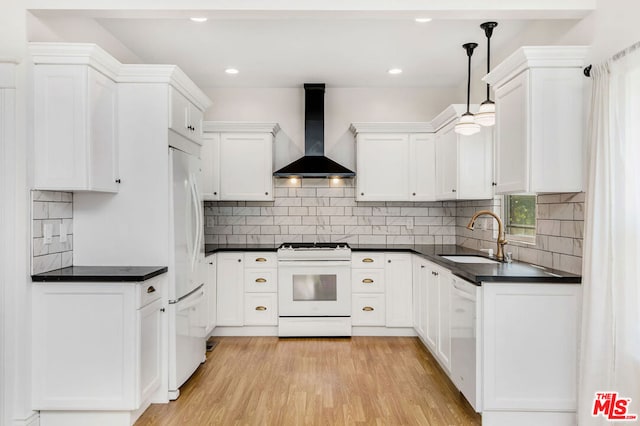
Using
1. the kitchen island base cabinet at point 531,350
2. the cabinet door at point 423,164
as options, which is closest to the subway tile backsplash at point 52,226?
the kitchen island base cabinet at point 531,350

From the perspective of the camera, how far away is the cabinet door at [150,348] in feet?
8.46

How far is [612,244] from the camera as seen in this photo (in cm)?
216

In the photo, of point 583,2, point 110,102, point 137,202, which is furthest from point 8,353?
point 583,2

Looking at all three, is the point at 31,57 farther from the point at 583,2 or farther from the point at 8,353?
the point at 583,2

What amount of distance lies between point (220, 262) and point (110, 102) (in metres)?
2.08

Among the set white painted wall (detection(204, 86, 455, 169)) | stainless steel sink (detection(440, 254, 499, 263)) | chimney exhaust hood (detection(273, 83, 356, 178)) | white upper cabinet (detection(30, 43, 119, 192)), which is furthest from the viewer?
white painted wall (detection(204, 86, 455, 169))

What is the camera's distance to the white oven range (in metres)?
4.37

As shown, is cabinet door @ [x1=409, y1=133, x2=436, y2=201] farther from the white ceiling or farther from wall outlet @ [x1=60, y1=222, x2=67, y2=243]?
wall outlet @ [x1=60, y1=222, x2=67, y2=243]

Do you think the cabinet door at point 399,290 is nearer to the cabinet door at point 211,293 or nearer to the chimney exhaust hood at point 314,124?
the chimney exhaust hood at point 314,124

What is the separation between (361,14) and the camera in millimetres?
2553

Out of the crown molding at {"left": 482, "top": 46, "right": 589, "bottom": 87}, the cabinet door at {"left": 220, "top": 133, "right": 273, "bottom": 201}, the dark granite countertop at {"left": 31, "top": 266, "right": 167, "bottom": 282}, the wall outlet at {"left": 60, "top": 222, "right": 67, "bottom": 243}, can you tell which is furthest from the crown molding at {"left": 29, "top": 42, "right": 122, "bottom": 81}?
the crown molding at {"left": 482, "top": 46, "right": 589, "bottom": 87}

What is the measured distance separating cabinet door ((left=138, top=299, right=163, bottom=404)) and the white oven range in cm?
166

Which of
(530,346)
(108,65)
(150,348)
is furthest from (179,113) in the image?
(530,346)

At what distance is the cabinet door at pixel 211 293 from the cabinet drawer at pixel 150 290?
4.37 ft
